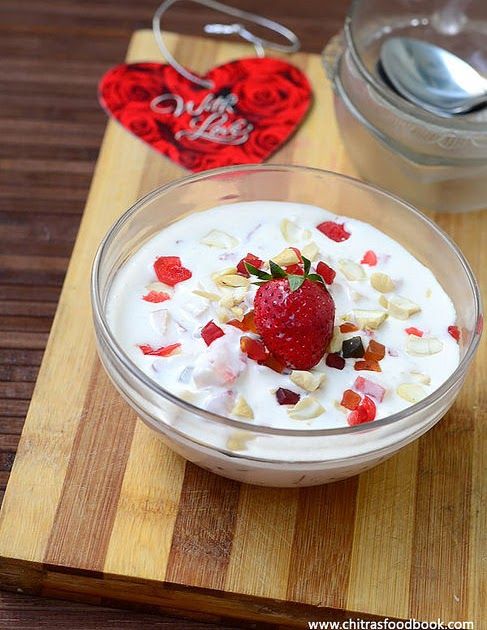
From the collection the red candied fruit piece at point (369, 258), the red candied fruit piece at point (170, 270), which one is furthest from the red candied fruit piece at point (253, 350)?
the red candied fruit piece at point (369, 258)

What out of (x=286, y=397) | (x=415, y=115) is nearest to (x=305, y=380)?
(x=286, y=397)

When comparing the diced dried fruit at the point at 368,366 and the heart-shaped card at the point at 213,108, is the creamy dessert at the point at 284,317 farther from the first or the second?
the heart-shaped card at the point at 213,108

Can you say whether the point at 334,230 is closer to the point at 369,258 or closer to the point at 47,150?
the point at 369,258

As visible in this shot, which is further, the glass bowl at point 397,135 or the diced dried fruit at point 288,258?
the glass bowl at point 397,135

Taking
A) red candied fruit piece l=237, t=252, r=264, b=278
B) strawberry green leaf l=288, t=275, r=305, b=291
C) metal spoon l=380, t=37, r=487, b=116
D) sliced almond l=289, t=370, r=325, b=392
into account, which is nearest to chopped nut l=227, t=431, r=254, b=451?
sliced almond l=289, t=370, r=325, b=392

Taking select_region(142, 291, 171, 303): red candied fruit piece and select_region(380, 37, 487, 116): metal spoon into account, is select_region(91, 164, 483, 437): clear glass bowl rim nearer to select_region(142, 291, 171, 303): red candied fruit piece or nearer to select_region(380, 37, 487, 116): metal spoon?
select_region(142, 291, 171, 303): red candied fruit piece

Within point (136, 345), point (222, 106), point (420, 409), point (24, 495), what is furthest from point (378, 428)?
point (222, 106)

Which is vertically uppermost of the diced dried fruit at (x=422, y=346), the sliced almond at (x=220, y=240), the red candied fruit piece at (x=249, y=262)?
the diced dried fruit at (x=422, y=346)
